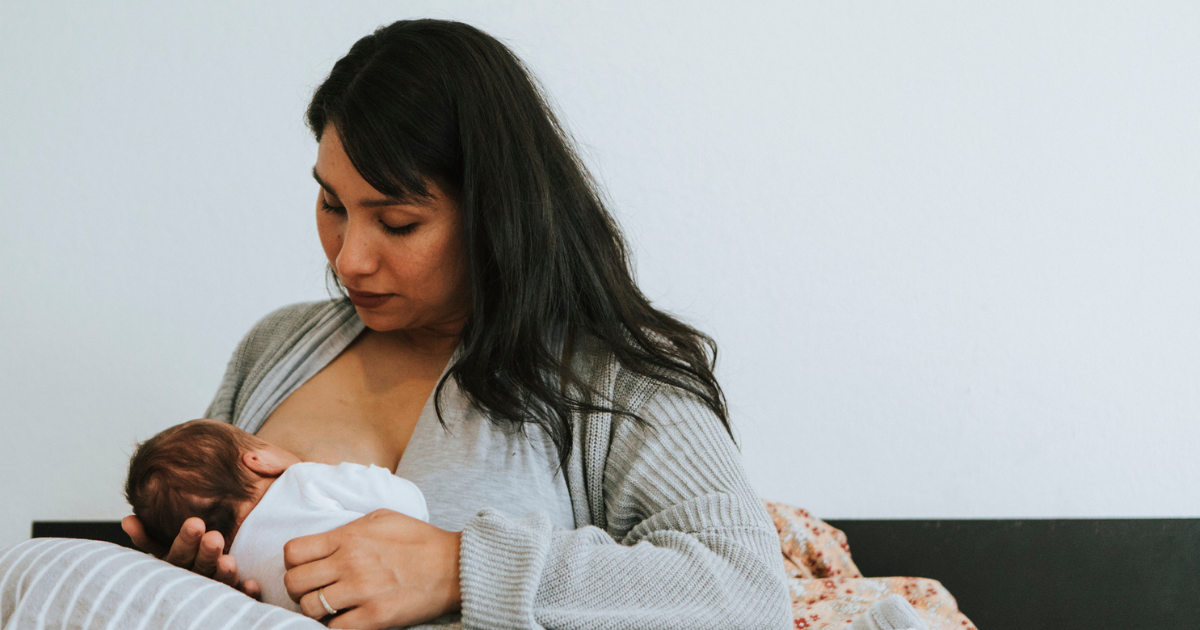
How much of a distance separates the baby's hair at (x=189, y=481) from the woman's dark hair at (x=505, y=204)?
0.25 metres

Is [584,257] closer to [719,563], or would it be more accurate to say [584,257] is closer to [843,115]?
[719,563]

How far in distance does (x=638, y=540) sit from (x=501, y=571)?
207 mm

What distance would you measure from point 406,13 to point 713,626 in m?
1.53

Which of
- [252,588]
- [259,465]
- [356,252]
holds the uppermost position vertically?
[356,252]

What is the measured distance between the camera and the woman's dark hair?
0.97m

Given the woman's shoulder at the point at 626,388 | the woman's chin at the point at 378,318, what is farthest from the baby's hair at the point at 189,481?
the woman's shoulder at the point at 626,388

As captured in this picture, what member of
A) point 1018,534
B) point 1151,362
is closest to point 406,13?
point 1018,534

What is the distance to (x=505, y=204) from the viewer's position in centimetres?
99

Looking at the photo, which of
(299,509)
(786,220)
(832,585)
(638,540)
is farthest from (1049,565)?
(299,509)

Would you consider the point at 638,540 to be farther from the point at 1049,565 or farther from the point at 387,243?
the point at 1049,565

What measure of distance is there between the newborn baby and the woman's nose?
0.23 m

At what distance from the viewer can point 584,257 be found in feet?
3.55

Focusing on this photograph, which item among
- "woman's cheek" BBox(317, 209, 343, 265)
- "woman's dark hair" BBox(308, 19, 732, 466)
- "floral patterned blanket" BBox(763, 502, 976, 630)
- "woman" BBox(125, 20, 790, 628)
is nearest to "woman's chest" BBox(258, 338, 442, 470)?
"woman" BBox(125, 20, 790, 628)

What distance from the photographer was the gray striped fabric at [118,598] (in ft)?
2.29
